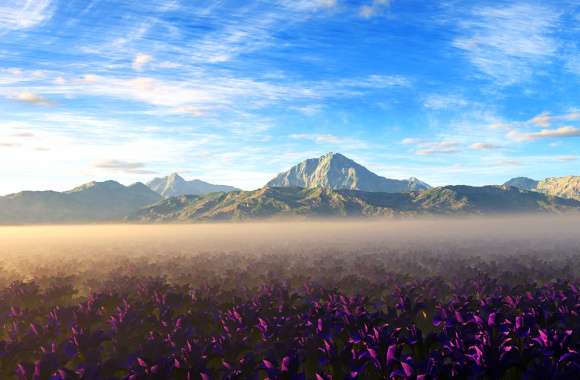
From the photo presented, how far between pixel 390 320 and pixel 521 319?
2619mm

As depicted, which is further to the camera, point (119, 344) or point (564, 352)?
point (119, 344)

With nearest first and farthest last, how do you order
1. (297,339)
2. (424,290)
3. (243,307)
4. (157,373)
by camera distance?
(157,373) < (297,339) < (243,307) < (424,290)

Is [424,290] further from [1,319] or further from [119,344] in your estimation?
[1,319]

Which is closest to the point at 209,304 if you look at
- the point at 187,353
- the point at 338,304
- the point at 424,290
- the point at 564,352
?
the point at 338,304

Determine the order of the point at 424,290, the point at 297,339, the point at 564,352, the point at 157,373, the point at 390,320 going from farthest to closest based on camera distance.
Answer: the point at 424,290, the point at 390,320, the point at 297,339, the point at 564,352, the point at 157,373

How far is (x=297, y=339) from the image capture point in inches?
378

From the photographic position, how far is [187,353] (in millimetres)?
7918

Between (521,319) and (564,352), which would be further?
(521,319)

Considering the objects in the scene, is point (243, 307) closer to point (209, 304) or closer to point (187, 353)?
point (209, 304)

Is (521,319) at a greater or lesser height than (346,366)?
greater

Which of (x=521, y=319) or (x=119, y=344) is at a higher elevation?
(x=521, y=319)

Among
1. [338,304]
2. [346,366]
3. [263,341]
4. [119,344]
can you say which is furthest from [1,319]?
[346,366]

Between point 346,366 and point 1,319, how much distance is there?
30.5 ft

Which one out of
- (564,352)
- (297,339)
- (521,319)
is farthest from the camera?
(297,339)
